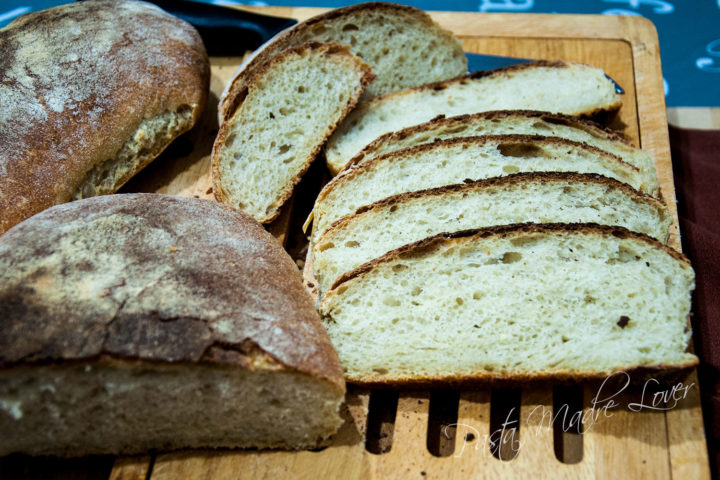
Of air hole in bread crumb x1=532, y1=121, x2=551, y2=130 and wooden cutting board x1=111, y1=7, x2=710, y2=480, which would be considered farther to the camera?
air hole in bread crumb x1=532, y1=121, x2=551, y2=130

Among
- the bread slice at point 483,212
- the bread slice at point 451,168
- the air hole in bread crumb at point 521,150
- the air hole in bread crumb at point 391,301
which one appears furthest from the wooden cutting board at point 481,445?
the air hole in bread crumb at point 521,150

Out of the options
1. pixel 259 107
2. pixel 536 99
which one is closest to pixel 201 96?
pixel 259 107

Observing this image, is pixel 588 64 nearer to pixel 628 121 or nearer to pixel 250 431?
pixel 628 121

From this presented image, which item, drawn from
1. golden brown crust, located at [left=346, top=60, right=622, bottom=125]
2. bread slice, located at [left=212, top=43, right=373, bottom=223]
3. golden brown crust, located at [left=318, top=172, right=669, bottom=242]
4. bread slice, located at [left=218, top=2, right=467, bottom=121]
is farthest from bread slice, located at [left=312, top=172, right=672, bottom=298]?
bread slice, located at [left=218, top=2, right=467, bottom=121]

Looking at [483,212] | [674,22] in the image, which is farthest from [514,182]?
[674,22]

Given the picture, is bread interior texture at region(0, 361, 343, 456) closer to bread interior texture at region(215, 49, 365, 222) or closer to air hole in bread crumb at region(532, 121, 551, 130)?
bread interior texture at region(215, 49, 365, 222)

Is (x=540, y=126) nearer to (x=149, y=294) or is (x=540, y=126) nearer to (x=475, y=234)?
(x=475, y=234)

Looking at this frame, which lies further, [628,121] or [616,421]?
[628,121]

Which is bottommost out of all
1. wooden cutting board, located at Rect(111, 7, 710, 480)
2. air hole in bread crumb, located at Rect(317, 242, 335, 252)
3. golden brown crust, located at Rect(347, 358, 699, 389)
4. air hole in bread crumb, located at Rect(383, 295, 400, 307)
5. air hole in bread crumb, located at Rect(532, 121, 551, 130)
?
wooden cutting board, located at Rect(111, 7, 710, 480)
